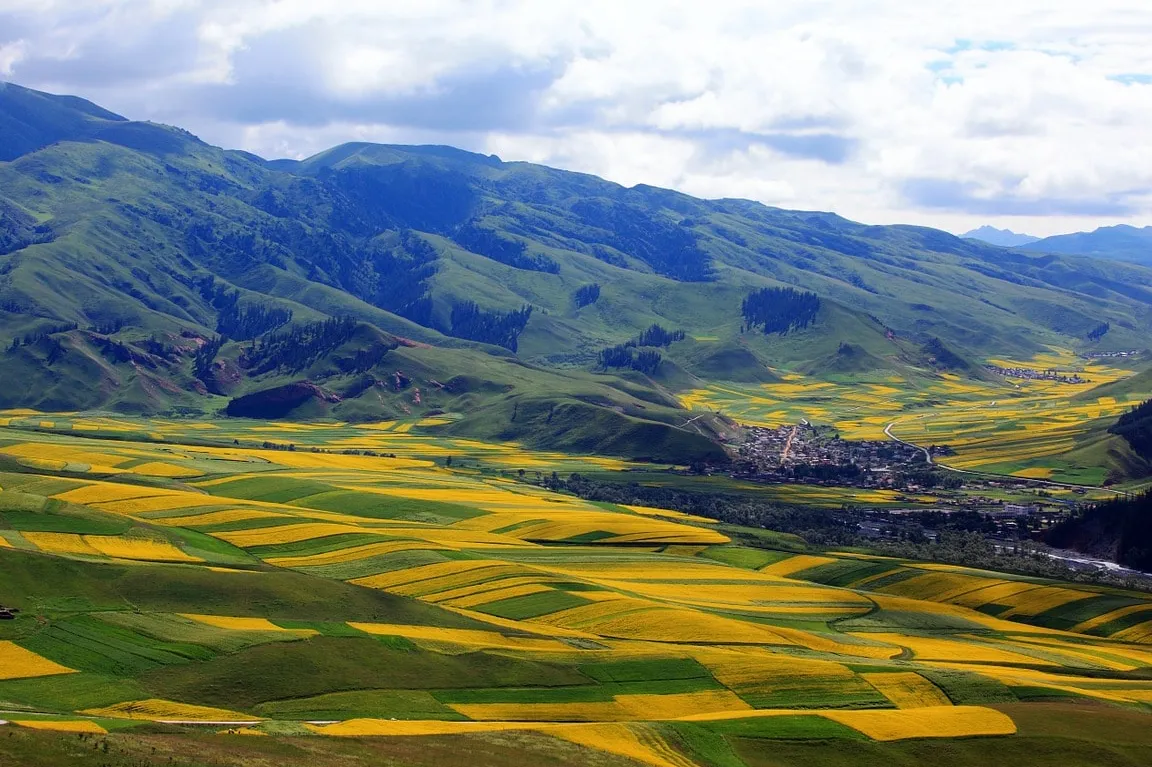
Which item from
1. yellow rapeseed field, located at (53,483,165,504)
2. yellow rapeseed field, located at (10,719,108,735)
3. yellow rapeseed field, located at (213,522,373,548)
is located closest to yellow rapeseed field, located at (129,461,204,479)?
yellow rapeseed field, located at (53,483,165,504)

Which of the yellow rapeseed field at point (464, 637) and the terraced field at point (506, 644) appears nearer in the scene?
the terraced field at point (506, 644)

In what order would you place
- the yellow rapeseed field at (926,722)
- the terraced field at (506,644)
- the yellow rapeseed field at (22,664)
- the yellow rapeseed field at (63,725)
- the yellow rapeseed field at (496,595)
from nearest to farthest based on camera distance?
the yellow rapeseed field at (63,725) < the terraced field at (506,644) < the yellow rapeseed field at (22,664) < the yellow rapeseed field at (926,722) < the yellow rapeseed field at (496,595)

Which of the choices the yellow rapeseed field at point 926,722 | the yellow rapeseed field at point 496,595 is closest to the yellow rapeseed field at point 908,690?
the yellow rapeseed field at point 926,722

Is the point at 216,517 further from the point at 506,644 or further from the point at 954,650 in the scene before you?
the point at 954,650

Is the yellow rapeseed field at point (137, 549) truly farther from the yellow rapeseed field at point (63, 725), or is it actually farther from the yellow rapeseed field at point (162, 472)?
the yellow rapeseed field at point (162, 472)

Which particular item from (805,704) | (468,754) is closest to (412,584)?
(805,704)

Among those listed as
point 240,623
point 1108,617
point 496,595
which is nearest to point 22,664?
point 240,623

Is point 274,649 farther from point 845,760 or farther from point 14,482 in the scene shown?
point 14,482
